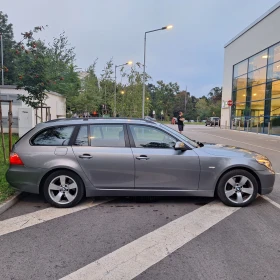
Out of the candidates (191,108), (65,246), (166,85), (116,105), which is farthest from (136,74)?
(191,108)

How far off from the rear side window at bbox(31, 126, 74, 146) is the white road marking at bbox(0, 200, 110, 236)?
3.76 ft

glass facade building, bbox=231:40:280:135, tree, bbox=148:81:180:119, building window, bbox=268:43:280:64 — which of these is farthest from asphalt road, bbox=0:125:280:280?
tree, bbox=148:81:180:119

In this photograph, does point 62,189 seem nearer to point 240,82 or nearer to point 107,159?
point 107,159

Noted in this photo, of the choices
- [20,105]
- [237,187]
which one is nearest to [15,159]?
[237,187]

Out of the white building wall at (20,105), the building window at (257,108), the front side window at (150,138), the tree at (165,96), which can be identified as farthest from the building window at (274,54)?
the tree at (165,96)

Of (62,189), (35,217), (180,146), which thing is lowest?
(35,217)

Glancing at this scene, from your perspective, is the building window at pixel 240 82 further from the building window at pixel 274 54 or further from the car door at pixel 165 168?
the car door at pixel 165 168

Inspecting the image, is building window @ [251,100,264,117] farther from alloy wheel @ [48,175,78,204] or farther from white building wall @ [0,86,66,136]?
alloy wheel @ [48,175,78,204]

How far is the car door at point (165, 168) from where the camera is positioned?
15.6 ft

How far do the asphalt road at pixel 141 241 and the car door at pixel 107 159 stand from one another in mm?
473

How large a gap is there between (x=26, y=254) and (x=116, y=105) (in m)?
21.3

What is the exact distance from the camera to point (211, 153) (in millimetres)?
4879

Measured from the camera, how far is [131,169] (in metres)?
4.77

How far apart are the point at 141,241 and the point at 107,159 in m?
1.64
